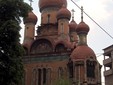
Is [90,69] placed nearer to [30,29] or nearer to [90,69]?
[90,69]

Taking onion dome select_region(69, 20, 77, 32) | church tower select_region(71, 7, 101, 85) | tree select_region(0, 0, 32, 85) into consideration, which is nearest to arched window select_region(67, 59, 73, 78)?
church tower select_region(71, 7, 101, 85)

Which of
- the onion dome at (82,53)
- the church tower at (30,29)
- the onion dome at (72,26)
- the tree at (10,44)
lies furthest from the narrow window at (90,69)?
the tree at (10,44)

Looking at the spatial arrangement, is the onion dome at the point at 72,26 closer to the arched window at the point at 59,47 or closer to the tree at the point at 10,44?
the arched window at the point at 59,47

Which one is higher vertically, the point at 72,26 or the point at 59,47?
the point at 72,26

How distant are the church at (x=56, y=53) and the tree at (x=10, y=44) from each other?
13.3 meters

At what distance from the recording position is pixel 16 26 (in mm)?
18000

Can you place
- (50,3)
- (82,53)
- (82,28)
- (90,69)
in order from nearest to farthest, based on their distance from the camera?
(90,69) < (82,53) < (82,28) < (50,3)

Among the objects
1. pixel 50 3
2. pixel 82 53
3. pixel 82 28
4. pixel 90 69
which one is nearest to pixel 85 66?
pixel 90 69

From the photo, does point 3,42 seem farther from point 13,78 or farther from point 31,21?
point 31,21

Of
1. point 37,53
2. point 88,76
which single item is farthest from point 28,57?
point 88,76

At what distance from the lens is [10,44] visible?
718 inches

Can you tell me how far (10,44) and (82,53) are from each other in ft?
52.0

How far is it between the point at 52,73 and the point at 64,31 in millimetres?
5216

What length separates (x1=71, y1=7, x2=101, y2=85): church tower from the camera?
32094 mm
